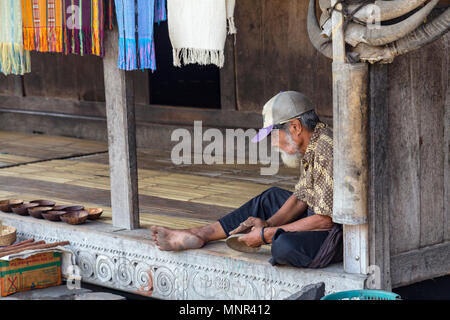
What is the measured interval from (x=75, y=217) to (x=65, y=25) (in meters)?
1.25

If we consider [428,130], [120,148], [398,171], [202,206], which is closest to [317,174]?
[398,171]

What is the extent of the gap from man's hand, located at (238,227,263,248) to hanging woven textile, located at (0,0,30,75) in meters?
2.02

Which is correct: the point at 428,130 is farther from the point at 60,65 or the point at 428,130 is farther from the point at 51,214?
the point at 60,65

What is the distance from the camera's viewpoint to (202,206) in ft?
18.6

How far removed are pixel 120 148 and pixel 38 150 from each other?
413 cm

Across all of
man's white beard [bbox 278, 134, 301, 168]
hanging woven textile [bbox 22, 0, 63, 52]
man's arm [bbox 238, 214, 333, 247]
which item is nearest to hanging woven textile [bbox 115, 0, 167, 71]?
hanging woven textile [bbox 22, 0, 63, 52]

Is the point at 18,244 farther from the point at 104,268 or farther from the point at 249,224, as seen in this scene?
the point at 249,224

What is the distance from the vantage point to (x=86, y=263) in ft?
16.5

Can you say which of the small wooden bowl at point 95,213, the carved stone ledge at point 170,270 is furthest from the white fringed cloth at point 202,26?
the small wooden bowl at point 95,213

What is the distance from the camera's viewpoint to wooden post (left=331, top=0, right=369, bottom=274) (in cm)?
366

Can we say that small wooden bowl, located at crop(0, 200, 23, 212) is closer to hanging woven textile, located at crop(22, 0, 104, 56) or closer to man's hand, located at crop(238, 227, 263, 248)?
hanging woven textile, located at crop(22, 0, 104, 56)

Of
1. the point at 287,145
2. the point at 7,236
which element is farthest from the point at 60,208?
the point at 287,145

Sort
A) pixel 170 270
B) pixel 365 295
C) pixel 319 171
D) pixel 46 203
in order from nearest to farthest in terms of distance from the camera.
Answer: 1. pixel 365 295
2. pixel 319 171
3. pixel 170 270
4. pixel 46 203

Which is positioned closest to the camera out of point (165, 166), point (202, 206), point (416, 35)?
point (416, 35)
